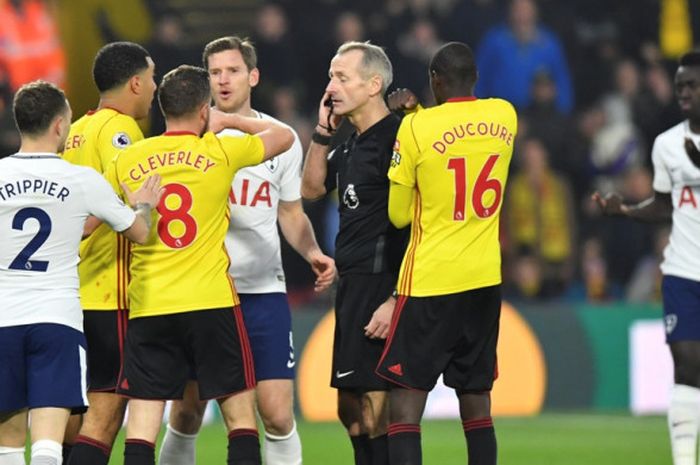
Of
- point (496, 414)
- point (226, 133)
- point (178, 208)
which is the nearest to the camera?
point (178, 208)

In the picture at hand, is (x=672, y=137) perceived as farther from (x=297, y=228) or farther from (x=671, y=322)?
(x=297, y=228)

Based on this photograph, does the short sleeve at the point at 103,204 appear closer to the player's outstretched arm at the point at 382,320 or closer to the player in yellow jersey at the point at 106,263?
the player in yellow jersey at the point at 106,263

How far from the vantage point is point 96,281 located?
7547mm

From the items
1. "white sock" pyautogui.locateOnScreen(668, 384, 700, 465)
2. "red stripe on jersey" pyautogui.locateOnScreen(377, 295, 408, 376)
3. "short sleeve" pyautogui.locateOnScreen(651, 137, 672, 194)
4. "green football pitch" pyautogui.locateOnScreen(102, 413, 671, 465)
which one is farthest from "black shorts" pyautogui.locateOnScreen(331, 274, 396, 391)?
"green football pitch" pyautogui.locateOnScreen(102, 413, 671, 465)

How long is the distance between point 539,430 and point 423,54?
492cm

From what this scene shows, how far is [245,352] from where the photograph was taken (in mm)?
7227

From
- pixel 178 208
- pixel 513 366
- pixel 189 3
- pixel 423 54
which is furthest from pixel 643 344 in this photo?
pixel 178 208

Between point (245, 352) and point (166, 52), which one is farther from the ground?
point (166, 52)

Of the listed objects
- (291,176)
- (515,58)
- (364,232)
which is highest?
(515,58)

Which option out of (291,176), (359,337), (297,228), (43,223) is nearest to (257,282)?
(297,228)

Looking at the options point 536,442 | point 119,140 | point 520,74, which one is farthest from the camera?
point 520,74

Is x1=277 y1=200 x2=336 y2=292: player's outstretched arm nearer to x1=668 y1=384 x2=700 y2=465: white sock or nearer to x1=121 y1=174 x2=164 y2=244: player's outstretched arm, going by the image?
x1=121 y1=174 x2=164 y2=244: player's outstretched arm

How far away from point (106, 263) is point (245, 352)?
0.86 meters

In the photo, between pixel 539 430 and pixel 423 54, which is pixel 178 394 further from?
pixel 423 54
